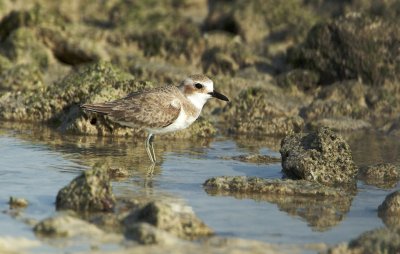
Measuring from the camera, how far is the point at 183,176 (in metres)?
12.4

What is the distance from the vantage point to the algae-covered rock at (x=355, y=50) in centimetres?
1998

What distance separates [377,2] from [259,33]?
11.7 ft

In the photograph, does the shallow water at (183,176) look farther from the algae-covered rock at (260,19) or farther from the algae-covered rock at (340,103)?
the algae-covered rock at (260,19)

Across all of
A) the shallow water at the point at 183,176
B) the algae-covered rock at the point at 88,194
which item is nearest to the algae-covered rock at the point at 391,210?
the shallow water at the point at 183,176

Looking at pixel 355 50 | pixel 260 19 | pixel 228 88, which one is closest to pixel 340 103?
pixel 355 50

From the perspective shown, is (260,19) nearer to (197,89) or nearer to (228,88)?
(228,88)

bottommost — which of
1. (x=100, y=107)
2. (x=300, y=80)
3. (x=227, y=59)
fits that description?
(x=100, y=107)

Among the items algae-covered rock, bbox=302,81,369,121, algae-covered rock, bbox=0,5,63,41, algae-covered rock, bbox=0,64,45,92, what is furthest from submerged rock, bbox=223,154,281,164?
algae-covered rock, bbox=0,5,63,41

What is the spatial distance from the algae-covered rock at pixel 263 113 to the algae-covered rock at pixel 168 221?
7.43m

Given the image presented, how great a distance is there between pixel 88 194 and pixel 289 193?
9.18 ft

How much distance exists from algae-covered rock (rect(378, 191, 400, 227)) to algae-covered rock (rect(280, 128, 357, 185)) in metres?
1.68

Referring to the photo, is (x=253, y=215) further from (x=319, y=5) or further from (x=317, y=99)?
(x=319, y=5)

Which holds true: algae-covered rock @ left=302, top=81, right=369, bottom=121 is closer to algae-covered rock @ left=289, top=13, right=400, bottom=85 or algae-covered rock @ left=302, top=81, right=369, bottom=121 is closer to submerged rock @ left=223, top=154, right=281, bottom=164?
algae-covered rock @ left=289, top=13, right=400, bottom=85

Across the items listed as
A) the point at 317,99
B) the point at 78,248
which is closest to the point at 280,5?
the point at 317,99
